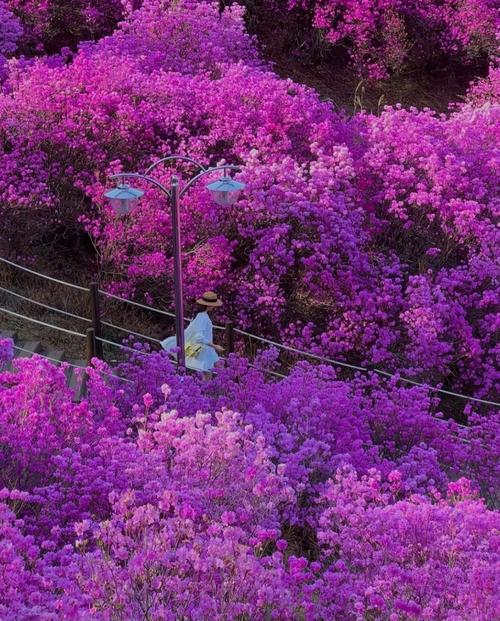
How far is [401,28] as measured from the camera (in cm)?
2698

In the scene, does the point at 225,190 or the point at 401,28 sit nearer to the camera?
the point at 225,190

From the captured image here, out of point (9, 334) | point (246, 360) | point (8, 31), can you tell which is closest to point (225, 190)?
point (246, 360)

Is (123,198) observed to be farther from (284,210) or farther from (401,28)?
(401,28)

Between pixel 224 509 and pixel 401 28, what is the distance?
72.6 ft

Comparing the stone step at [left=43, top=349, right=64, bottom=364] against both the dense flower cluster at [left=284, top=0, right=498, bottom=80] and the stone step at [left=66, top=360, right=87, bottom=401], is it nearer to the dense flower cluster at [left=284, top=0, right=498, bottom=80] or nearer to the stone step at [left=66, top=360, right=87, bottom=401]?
the stone step at [left=66, top=360, right=87, bottom=401]

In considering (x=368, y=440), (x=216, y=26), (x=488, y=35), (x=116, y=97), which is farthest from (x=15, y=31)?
(x=368, y=440)

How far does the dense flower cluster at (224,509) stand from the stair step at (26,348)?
2210mm

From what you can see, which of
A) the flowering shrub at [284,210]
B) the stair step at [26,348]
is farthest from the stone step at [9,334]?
the flowering shrub at [284,210]

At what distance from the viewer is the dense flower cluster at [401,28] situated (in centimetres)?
2659

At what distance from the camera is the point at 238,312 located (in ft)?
47.4

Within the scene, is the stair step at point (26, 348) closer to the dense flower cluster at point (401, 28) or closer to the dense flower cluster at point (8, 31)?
the dense flower cluster at point (8, 31)

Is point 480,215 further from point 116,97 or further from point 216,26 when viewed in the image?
point 216,26

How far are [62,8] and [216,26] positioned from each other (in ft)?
17.7

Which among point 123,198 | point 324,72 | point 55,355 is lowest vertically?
point 324,72
